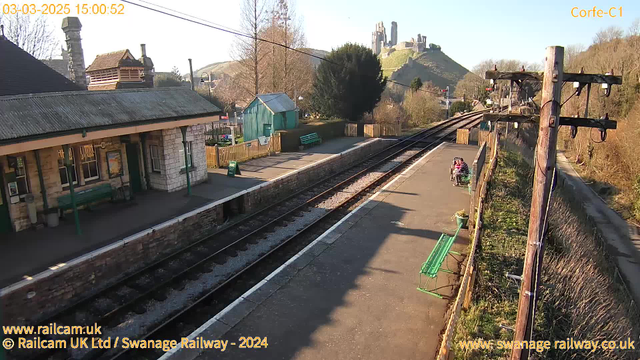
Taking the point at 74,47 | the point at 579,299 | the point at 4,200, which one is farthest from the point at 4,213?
the point at 579,299

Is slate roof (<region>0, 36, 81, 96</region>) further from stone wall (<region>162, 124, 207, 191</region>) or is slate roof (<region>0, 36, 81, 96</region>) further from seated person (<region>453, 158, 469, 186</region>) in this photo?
seated person (<region>453, 158, 469, 186</region>)

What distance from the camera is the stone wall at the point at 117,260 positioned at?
7.70 meters

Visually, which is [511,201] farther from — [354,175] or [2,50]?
[2,50]

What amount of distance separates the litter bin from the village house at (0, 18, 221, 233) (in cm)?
3

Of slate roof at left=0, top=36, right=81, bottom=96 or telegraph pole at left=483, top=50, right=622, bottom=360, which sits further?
slate roof at left=0, top=36, right=81, bottom=96

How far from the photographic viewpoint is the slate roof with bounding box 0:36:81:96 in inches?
523

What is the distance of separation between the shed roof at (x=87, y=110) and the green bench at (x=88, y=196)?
7.15 feet

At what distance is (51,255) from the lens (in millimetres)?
8906

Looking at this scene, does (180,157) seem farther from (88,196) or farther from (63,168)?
(63,168)

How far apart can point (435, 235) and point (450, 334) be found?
5.41 m

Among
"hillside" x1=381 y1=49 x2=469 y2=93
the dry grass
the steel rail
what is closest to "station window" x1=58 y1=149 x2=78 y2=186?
the steel rail

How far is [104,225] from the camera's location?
35.4 ft

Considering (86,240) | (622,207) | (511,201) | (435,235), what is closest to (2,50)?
(86,240)

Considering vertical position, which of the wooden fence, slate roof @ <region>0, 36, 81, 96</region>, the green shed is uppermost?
slate roof @ <region>0, 36, 81, 96</region>
